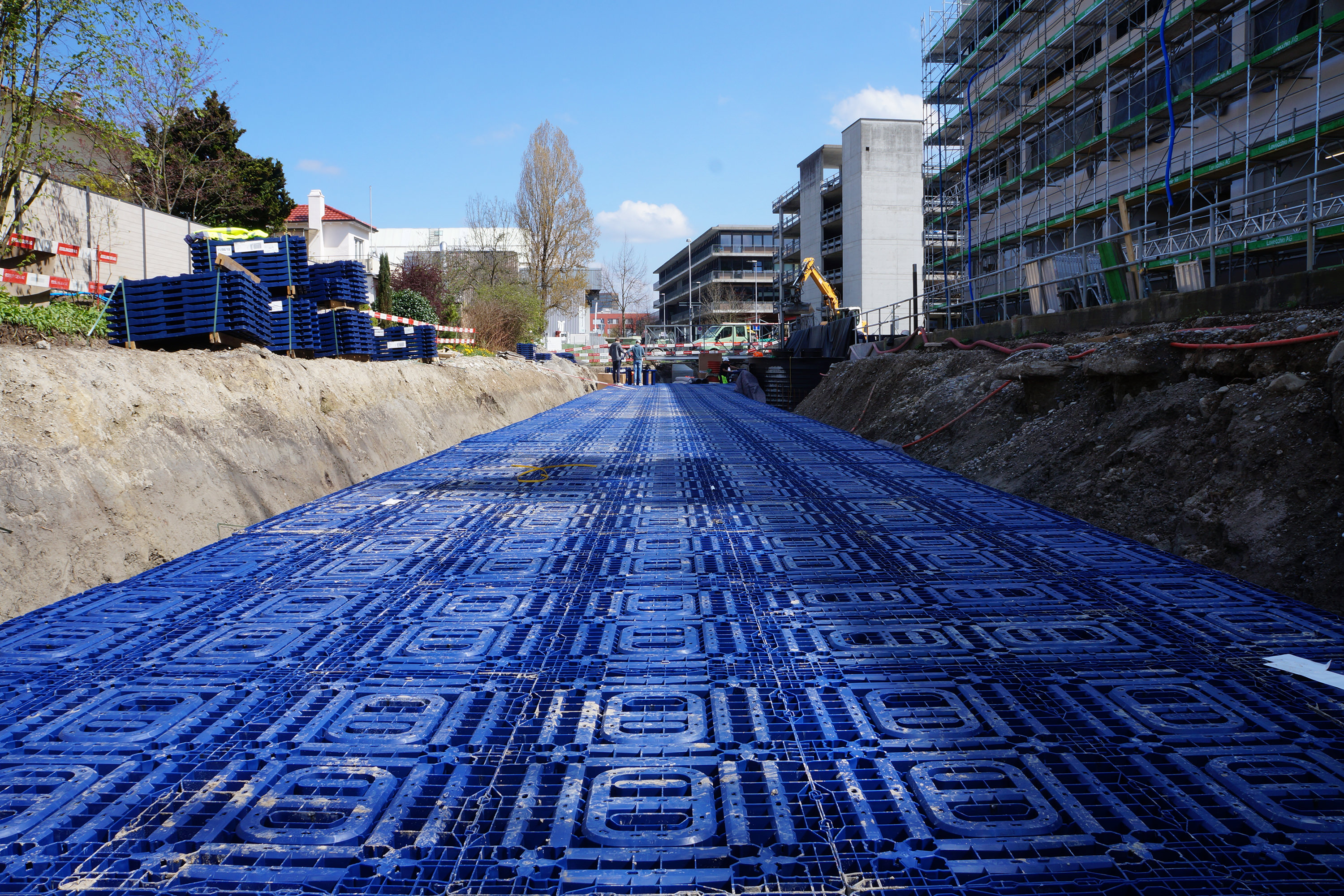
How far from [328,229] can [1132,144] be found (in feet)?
136

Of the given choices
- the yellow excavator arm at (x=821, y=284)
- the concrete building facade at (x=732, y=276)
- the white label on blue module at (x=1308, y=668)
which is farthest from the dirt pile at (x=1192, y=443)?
the concrete building facade at (x=732, y=276)

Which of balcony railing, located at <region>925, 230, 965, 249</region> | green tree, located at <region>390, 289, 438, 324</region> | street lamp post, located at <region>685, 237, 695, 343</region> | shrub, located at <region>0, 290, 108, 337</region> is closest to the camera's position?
shrub, located at <region>0, 290, 108, 337</region>

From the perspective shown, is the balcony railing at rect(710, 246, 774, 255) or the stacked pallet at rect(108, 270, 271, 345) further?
the balcony railing at rect(710, 246, 774, 255)

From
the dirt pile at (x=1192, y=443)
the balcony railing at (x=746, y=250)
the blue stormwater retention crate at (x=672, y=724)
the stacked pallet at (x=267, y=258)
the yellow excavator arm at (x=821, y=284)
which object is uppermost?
the balcony railing at (x=746, y=250)

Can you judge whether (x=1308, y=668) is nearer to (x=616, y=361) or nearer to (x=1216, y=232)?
(x=1216, y=232)

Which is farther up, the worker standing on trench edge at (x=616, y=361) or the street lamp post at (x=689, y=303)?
the street lamp post at (x=689, y=303)

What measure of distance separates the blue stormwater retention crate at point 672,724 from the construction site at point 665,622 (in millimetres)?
16

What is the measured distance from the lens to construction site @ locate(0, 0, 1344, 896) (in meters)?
2.04

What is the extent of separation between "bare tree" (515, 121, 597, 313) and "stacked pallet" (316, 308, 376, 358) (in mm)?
34589

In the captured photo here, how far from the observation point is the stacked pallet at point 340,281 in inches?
422

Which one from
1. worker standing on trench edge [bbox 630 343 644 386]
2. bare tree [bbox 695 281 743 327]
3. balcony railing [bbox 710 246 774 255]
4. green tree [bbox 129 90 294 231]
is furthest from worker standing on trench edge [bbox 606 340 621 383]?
balcony railing [bbox 710 246 774 255]

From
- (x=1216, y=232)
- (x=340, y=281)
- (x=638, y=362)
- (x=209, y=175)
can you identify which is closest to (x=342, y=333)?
(x=340, y=281)

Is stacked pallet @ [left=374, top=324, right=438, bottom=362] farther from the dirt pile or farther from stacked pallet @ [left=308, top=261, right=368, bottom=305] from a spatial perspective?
the dirt pile

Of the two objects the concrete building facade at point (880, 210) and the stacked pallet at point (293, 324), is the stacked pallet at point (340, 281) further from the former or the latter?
the concrete building facade at point (880, 210)
